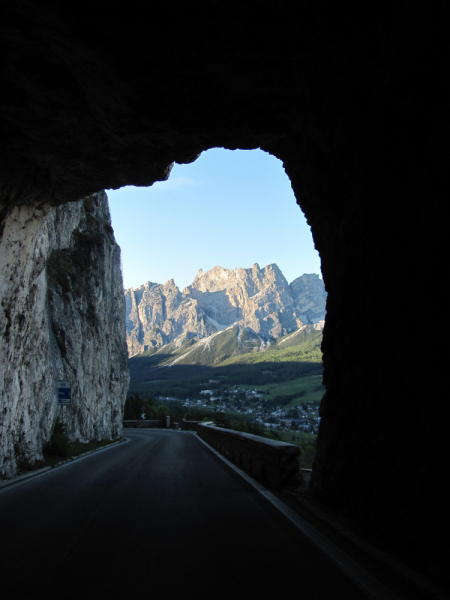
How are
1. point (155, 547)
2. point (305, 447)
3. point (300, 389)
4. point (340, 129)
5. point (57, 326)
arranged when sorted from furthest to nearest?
point (300, 389) < point (305, 447) < point (57, 326) < point (340, 129) < point (155, 547)

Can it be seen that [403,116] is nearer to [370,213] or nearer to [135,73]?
[370,213]

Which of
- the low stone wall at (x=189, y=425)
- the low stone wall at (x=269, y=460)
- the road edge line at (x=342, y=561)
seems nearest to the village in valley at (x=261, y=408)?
the low stone wall at (x=189, y=425)

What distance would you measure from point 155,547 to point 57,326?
2116 centimetres

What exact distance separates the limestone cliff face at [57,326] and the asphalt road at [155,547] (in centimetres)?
491

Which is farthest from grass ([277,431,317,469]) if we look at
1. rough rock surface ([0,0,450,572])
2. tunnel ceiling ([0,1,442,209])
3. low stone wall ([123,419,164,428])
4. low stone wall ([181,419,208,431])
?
low stone wall ([123,419,164,428])

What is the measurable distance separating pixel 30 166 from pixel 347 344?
30.1 feet

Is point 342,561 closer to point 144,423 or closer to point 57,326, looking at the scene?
point 57,326

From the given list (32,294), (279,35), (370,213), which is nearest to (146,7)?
(279,35)

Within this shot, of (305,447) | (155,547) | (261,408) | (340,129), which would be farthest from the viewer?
(261,408)

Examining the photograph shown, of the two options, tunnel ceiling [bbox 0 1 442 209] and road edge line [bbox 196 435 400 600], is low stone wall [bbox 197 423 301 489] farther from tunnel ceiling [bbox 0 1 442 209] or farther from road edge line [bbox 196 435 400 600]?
tunnel ceiling [bbox 0 1 442 209]

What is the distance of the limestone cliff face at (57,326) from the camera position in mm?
12625

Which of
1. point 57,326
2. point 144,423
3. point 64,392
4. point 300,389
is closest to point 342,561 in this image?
point 64,392

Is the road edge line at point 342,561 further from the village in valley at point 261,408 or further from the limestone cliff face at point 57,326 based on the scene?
the village in valley at point 261,408

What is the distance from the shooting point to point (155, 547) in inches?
209
